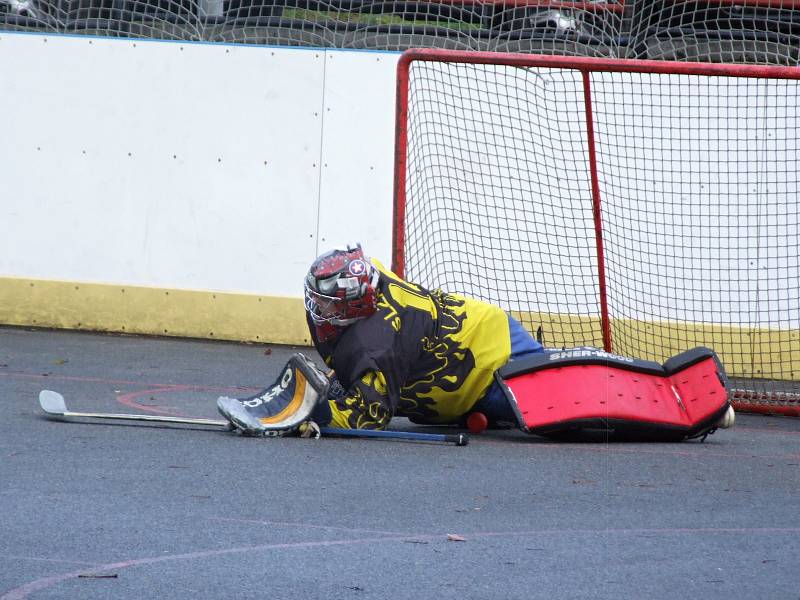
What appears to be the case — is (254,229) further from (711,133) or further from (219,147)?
(711,133)

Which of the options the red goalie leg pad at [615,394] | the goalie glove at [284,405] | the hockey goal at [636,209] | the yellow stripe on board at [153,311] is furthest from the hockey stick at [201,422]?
the yellow stripe on board at [153,311]

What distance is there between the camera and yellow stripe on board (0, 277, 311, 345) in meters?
10.9

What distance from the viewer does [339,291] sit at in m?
6.26

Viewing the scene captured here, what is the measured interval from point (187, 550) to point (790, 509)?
2.37 metres

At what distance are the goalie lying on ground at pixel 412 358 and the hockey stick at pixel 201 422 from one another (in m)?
0.04

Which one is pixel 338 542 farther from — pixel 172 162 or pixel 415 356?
pixel 172 162

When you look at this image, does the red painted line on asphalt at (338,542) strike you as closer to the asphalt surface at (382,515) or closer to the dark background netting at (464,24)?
the asphalt surface at (382,515)

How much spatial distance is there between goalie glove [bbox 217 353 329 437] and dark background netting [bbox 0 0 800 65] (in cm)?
512

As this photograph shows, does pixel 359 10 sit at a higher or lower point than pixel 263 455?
higher

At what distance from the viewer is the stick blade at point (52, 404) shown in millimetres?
6688

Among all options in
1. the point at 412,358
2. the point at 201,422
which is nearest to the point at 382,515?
the point at 412,358

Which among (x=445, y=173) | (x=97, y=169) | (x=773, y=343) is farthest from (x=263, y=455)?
(x=97, y=169)

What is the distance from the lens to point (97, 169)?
36.6ft

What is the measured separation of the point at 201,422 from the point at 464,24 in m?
5.26
